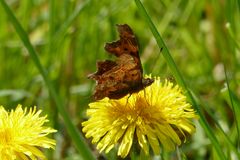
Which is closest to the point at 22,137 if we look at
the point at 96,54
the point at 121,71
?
the point at 121,71

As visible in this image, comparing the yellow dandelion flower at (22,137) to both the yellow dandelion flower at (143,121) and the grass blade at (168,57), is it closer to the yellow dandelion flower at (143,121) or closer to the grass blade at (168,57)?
the yellow dandelion flower at (143,121)

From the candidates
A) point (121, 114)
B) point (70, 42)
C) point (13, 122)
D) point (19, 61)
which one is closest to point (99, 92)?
point (121, 114)

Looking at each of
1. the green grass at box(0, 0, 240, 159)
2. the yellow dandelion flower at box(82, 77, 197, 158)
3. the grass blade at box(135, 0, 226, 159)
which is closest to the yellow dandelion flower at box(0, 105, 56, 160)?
the yellow dandelion flower at box(82, 77, 197, 158)

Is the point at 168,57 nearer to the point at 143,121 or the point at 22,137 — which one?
the point at 143,121

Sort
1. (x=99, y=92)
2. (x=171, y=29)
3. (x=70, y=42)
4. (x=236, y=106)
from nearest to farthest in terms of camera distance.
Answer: (x=99, y=92) < (x=236, y=106) < (x=70, y=42) < (x=171, y=29)

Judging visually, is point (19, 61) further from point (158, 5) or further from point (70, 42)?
point (158, 5)

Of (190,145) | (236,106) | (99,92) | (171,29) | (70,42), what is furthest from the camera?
(171,29)

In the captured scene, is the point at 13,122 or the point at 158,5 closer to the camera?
the point at 13,122
